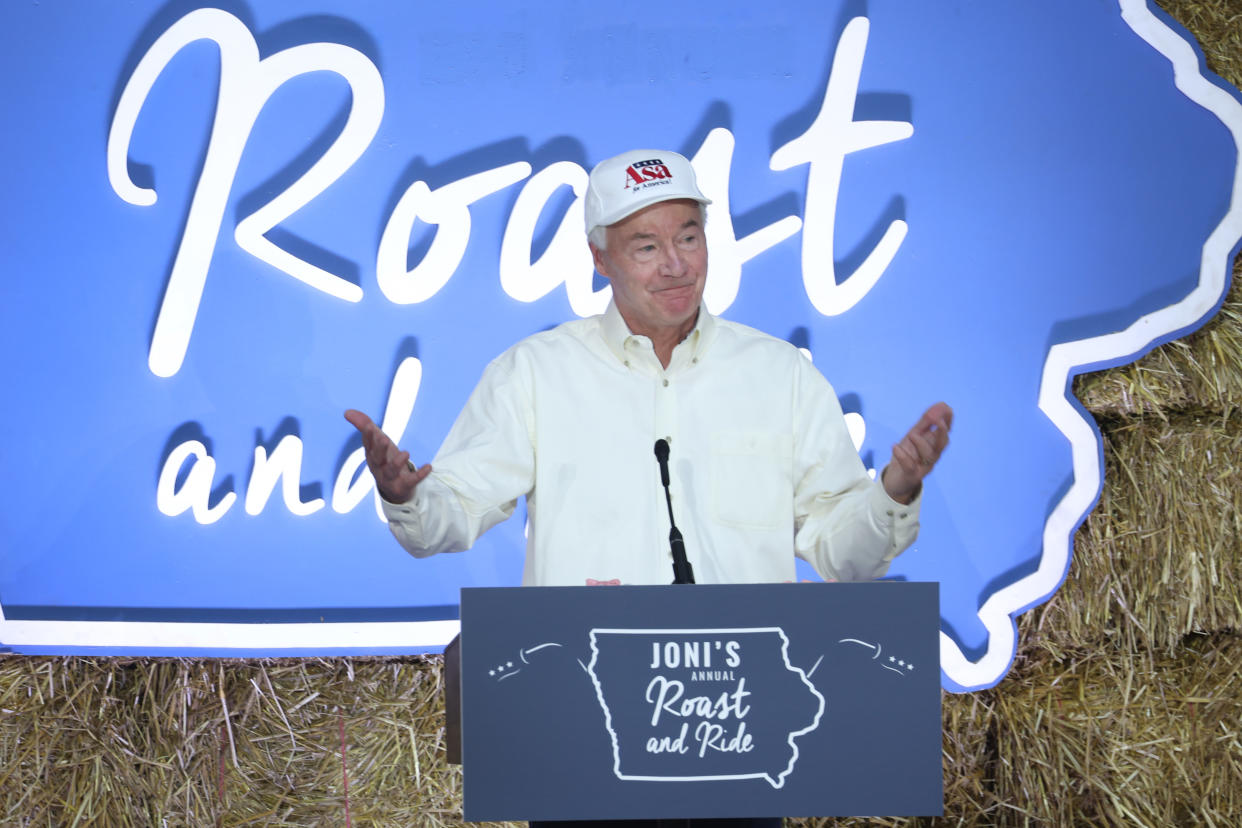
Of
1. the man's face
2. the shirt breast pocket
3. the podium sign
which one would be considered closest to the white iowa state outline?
the shirt breast pocket

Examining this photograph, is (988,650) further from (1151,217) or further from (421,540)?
(421,540)

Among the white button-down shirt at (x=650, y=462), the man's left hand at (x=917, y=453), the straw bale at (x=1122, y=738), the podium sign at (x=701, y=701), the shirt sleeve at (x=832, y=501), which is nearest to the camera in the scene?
the podium sign at (x=701, y=701)

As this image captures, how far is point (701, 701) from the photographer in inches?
57.4

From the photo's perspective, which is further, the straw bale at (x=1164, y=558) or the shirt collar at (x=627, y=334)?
the straw bale at (x=1164, y=558)

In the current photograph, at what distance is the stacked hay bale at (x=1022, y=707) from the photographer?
2.96m

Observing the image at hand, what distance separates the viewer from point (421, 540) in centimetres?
199

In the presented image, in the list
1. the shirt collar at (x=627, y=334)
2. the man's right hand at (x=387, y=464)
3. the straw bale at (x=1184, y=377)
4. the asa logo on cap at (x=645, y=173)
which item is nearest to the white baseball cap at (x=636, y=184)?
the asa logo on cap at (x=645, y=173)

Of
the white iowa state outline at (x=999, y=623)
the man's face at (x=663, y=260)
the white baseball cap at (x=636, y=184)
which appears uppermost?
the white baseball cap at (x=636, y=184)

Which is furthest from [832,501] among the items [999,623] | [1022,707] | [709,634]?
[1022,707]

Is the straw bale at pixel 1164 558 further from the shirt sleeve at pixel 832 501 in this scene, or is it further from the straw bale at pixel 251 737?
the straw bale at pixel 251 737

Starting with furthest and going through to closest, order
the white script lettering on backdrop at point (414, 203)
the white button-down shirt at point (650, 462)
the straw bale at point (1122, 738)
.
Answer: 1. the white script lettering on backdrop at point (414, 203)
2. the straw bale at point (1122, 738)
3. the white button-down shirt at point (650, 462)

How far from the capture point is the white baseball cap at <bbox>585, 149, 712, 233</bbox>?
7.13 feet

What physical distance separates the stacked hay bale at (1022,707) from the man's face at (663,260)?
128 cm

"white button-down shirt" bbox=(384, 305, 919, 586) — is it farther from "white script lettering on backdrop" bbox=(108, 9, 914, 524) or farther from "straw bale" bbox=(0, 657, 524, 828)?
"straw bale" bbox=(0, 657, 524, 828)
